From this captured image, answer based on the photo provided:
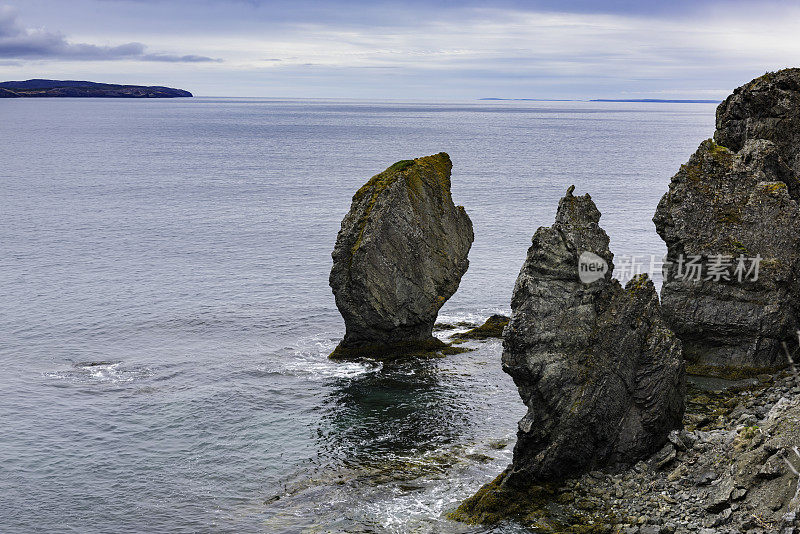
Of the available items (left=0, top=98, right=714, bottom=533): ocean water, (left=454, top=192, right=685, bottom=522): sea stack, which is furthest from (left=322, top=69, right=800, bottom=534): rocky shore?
(left=0, top=98, right=714, bottom=533): ocean water

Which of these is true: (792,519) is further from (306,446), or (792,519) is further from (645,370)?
(306,446)

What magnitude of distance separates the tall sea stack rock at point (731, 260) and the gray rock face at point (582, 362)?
9855 mm

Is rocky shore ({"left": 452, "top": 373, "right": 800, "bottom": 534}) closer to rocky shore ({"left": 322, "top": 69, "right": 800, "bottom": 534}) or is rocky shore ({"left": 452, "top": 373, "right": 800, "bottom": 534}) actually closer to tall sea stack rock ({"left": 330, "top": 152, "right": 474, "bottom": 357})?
rocky shore ({"left": 322, "top": 69, "right": 800, "bottom": 534})

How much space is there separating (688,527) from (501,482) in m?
6.41

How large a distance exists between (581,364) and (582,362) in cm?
8

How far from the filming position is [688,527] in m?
22.4

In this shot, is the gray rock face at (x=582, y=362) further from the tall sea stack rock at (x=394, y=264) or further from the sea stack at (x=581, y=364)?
the tall sea stack rock at (x=394, y=264)

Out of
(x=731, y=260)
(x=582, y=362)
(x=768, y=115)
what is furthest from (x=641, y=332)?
(x=768, y=115)

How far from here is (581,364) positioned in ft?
89.4

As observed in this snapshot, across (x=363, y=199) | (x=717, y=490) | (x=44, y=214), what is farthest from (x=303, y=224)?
(x=717, y=490)

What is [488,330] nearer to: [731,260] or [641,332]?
[731,260]

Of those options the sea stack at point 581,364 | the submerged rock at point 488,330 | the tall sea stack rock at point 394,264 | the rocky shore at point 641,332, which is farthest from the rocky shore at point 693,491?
the submerged rock at point 488,330

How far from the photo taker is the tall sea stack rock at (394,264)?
137 ft

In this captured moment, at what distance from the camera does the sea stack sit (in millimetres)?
26688
